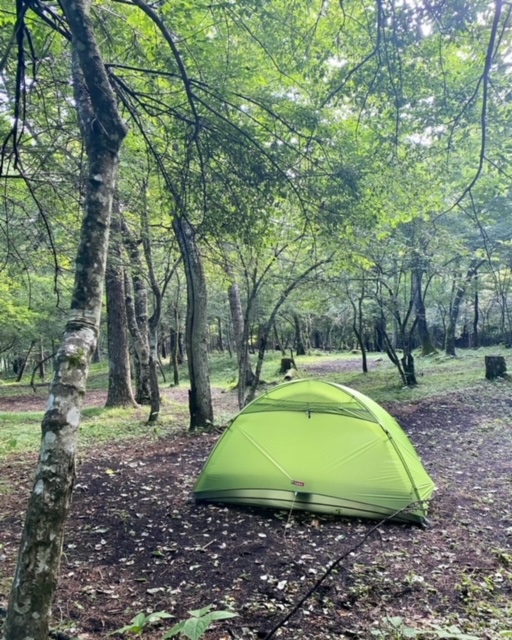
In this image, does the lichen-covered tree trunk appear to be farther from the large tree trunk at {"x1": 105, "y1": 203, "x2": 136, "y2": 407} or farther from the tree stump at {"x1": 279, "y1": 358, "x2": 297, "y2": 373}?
the tree stump at {"x1": 279, "y1": 358, "x2": 297, "y2": 373}

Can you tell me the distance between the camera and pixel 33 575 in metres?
1.70

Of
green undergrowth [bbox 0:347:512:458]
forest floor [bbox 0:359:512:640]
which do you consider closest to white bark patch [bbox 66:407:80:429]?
forest floor [bbox 0:359:512:640]

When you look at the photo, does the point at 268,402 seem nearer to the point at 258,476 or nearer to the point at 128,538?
the point at 258,476

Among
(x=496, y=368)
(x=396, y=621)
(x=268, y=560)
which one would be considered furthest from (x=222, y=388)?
(x=396, y=621)

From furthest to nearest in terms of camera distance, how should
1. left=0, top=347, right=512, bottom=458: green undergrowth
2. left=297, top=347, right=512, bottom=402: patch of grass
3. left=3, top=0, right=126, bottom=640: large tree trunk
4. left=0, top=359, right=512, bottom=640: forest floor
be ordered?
left=297, top=347, right=512, bottom=402: patch of grass
left=0, top=347, right=512, bottom=458: green undergrowth
left=0, top=359, right=512, bottom=640: forest floor
left=3, top=0, right=126, bottom=640: large tree trunk

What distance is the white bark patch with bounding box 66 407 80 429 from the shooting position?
6.17 ft

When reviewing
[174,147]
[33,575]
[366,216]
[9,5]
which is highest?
[9,5]

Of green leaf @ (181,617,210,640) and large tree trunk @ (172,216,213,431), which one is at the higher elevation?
large tree trunk @ (172,216,213,431)

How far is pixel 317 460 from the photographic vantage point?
448 centimetres

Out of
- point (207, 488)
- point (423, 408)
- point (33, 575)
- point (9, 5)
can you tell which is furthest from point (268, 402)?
point (423, 408)

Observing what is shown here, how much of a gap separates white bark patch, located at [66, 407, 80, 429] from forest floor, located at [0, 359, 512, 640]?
1.51 meters

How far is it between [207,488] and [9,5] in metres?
5.33

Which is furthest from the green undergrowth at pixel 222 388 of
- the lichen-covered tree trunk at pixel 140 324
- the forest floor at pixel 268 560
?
the forest floor at pixel 268 560

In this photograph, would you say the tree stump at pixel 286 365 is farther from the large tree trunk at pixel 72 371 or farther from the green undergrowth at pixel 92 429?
the large tree trunk at pixel 72 371
